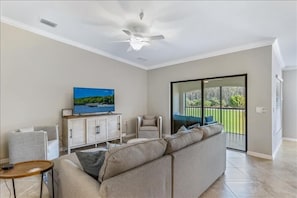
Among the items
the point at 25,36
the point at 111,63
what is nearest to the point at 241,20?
the point at 111,63

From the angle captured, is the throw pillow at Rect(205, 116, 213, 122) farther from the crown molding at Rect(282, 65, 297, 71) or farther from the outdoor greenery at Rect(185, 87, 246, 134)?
the crown molding at Rect(282, 65, 297, 71)

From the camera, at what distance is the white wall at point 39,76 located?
405 centimetres

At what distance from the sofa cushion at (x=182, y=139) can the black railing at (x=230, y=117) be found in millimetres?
2609

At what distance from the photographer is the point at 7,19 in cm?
399

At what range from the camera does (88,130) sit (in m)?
4.89

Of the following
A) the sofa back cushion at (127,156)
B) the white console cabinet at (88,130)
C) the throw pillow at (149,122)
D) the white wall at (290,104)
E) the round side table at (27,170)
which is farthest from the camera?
the throw pillow at (149,122)

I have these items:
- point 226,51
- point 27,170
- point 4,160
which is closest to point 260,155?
point 226,51

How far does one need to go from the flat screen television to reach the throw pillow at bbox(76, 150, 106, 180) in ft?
11.3

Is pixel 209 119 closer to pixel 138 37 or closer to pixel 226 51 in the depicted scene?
pixel 226 51

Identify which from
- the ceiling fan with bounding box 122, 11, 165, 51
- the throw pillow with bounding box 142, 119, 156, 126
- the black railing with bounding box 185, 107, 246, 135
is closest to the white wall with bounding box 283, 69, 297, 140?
the black railing with bounding box 185, 107, 246, 135

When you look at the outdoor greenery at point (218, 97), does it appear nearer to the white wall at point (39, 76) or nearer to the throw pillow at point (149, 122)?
the throw pillow at point (149, 122)

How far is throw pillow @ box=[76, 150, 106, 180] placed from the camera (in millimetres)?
1622

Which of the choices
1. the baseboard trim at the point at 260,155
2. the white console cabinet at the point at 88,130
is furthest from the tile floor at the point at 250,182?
the white console cabinet at the point at 88,130

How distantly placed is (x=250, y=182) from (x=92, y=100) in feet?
13.9
